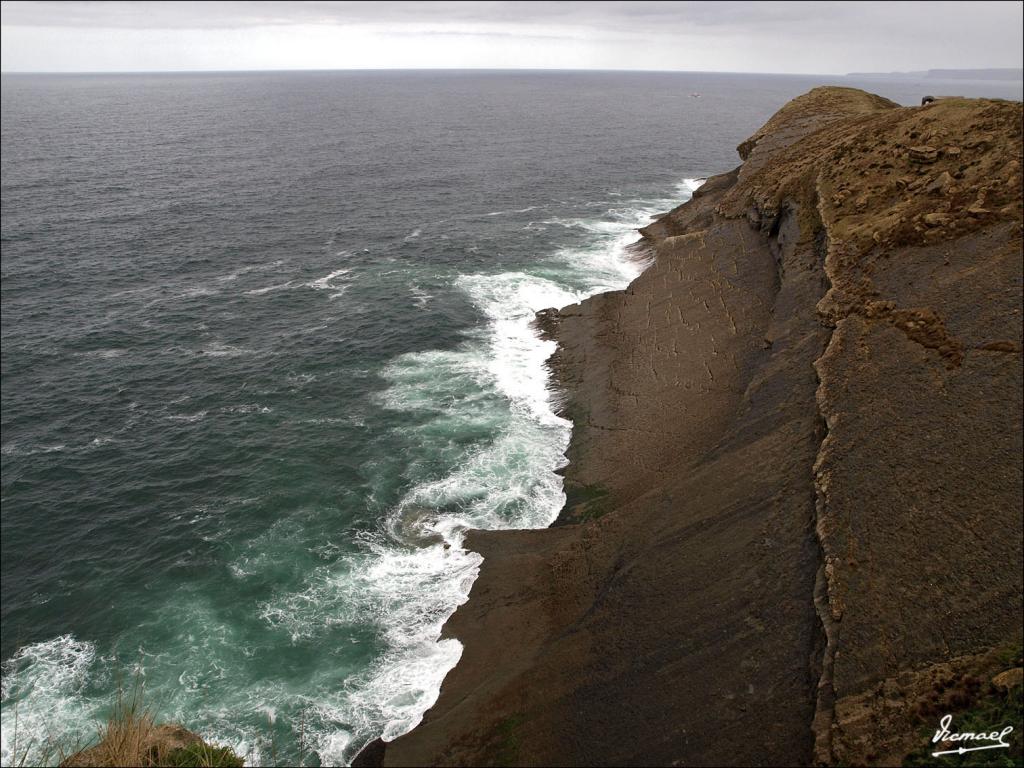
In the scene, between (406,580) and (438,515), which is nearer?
(406,580)

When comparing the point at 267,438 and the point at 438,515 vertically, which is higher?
the point at 267,438

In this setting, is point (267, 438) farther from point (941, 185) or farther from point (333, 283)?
point (941, 185)

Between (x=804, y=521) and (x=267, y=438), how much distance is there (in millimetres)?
33143

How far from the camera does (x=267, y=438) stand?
4162cm

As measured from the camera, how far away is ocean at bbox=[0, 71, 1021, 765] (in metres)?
26.7

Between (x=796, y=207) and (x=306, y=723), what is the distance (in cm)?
4485

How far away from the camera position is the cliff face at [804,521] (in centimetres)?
1953

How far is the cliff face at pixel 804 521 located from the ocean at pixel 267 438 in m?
3.86

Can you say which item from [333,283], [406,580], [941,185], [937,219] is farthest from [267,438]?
[941,185]

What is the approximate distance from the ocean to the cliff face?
12.7ft

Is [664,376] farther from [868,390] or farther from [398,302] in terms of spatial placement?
[398,302]

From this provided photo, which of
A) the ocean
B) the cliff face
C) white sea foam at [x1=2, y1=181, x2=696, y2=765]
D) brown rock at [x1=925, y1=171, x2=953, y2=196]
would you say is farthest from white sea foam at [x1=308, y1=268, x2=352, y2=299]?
brown rock at [x1=925, y1=171, x2=953, y2=196]

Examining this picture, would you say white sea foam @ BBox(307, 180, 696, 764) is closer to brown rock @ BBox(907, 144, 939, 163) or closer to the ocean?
the ocean

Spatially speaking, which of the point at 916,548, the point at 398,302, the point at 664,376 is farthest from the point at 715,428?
the point at 398,302
